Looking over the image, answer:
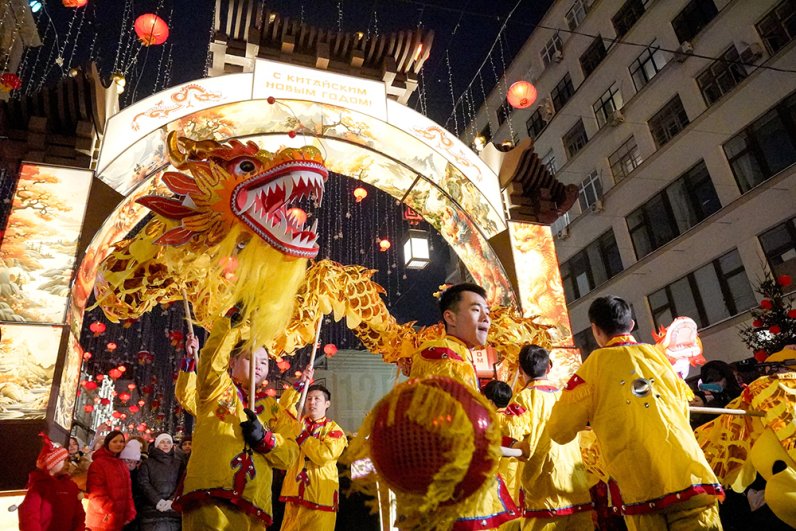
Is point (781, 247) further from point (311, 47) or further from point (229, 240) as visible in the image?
point (229, 240)

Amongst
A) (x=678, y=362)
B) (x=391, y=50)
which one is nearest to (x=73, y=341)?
(x=391, y=50)

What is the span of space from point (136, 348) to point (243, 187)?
1994 centimetres

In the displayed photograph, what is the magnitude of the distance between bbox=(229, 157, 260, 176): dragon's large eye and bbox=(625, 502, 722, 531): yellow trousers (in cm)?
304

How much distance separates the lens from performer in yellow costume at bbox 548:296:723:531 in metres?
2.48

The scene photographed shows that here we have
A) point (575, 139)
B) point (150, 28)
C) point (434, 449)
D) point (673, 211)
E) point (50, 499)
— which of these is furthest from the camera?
point (575, 139)

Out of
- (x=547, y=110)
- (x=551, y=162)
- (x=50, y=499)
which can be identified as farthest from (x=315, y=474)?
(x=547, y=110)

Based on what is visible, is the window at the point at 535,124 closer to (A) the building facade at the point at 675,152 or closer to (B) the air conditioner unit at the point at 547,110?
(B) the air conditioner unit at the point at 547,110

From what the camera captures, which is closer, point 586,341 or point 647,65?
point 647,65

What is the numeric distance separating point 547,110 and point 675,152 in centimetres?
759

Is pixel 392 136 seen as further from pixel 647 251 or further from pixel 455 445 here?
pixel 647 251

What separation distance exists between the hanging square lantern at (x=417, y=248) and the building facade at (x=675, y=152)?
6181 millimetres

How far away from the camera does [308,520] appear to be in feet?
16.9

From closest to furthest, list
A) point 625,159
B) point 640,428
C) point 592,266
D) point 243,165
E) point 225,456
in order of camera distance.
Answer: point 640,428
point 225,456
point 243,165
point 625,159
point 592,266

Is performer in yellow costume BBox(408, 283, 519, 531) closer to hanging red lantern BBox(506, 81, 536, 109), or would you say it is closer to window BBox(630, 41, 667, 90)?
hanging red lantern BBox(506, 81, 536, 109)
